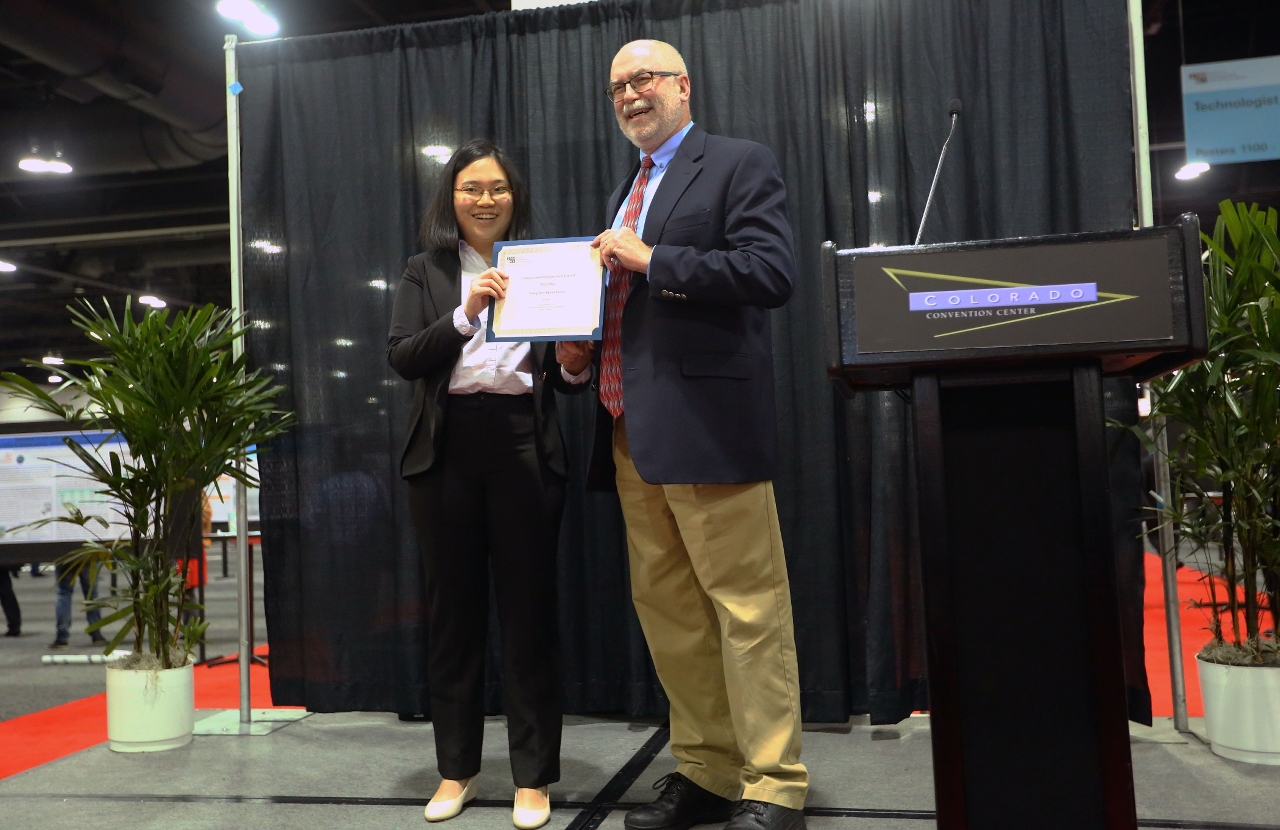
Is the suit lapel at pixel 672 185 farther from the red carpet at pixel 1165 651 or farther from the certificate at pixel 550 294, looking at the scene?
the red carpet at pixel 1165 651

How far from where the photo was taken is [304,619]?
3211mm

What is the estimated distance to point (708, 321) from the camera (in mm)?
1974

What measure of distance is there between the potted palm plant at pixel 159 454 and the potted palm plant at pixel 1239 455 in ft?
8.83

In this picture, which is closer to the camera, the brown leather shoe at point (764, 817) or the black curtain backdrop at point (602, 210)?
the brown leather shoe at point (764, 817)

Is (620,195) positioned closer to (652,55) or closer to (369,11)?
(652,55)

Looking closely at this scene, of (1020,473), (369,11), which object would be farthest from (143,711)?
(369,11)

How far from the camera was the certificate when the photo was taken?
1986mm

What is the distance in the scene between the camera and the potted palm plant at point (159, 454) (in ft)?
9.66

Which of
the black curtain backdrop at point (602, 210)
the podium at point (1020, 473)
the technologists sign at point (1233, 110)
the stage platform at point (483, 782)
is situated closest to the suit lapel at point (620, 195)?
the black curtain backdrop at point (602, 210)

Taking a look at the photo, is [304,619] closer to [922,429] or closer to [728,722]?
[728,722]

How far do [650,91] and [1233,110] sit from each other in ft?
17.3

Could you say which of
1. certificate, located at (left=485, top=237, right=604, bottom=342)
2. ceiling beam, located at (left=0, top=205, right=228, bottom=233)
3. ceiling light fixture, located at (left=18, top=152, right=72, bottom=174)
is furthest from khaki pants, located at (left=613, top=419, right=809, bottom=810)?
ceiling beam, located at (left=0, top=205, right=228, bottom=233)

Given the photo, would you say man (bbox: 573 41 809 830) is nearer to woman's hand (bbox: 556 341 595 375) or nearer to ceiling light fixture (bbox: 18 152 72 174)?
woman's hand (bbox: 556 341 595 375)

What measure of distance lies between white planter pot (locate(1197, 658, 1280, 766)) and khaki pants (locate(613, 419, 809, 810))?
1295 mm
